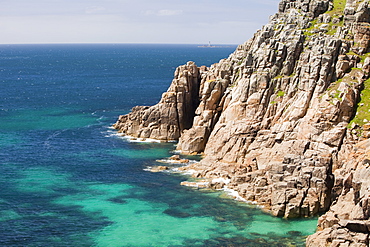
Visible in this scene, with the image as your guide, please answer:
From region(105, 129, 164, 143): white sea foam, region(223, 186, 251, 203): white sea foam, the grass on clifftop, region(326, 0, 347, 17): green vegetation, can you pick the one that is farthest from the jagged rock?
the grass on clifftop

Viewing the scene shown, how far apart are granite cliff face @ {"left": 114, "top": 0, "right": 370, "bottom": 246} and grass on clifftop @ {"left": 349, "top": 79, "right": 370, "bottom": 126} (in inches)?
7.7

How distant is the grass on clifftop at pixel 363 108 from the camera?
101075 mm

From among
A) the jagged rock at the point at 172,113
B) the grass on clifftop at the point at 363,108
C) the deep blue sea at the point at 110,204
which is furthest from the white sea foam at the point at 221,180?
the jagged rock at the point at 172,113

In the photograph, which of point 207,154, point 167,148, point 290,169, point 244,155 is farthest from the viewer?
point 167,148

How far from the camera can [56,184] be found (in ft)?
350

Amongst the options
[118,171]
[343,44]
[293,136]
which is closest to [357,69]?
[343,44]

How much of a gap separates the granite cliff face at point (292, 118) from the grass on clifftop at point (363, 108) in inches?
7.7

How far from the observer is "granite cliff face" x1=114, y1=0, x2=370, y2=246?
288ft

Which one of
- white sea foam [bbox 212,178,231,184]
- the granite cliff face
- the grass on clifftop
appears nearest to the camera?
the granite cliff face

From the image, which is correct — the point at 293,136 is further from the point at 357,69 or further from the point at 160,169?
the point at 160,169

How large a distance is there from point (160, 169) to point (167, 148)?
18654 mm

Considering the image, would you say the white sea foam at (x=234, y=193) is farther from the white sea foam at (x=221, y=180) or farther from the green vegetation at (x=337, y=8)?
the green vegetation at (x=337, y=8)

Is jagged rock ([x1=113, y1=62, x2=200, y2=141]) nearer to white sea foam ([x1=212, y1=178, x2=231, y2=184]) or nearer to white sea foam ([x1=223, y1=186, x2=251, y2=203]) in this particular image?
white sea foam ([x1=212, y1=178, x2=231, y2=184])

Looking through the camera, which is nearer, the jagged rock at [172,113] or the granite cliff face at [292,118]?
the granite cliff face at [292,118]
